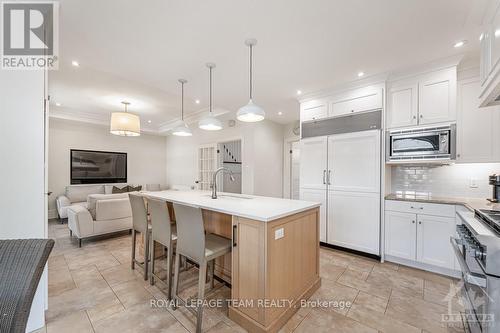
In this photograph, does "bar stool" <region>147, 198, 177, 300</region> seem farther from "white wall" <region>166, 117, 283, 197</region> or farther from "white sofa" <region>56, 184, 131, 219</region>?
"white sofa" <region>56, 184, 131, 219</region>

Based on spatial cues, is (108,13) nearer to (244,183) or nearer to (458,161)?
(244,183)

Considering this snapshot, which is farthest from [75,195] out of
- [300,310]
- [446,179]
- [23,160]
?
[446,179]

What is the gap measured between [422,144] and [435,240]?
122 cm

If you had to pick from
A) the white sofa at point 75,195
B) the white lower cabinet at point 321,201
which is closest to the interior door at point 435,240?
the white lower cabinet at point 321,201

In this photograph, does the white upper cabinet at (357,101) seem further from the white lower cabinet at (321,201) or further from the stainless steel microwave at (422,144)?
the white lower cabinet at (321,201)

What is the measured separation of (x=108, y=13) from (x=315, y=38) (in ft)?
6.54

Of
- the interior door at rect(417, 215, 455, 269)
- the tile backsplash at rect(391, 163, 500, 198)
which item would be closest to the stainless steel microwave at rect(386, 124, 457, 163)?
the tile backsplash at rect(391, 163, 500, 198)

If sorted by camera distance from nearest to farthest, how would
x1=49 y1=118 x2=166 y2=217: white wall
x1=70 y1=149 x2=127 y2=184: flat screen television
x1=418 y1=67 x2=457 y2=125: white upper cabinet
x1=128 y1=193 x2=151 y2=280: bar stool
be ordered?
x1=128 y1=193 x2=151 y2=280: bar stool → x1=418 y1=67 x2=457 y2=125: white upper cabinet → x1=49 y1=118 x2=166 y2=217: white wall → x1=70 y1=149 x2=127 y2=184: flat screen television

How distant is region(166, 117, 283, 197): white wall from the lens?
16.4 ft

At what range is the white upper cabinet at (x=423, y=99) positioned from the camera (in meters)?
2.60

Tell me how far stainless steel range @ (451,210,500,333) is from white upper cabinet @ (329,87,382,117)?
1961mm

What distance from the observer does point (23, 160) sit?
1632mm

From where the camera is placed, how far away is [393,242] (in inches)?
114

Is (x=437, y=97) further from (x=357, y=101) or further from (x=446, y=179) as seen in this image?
(x=446, y=179)
